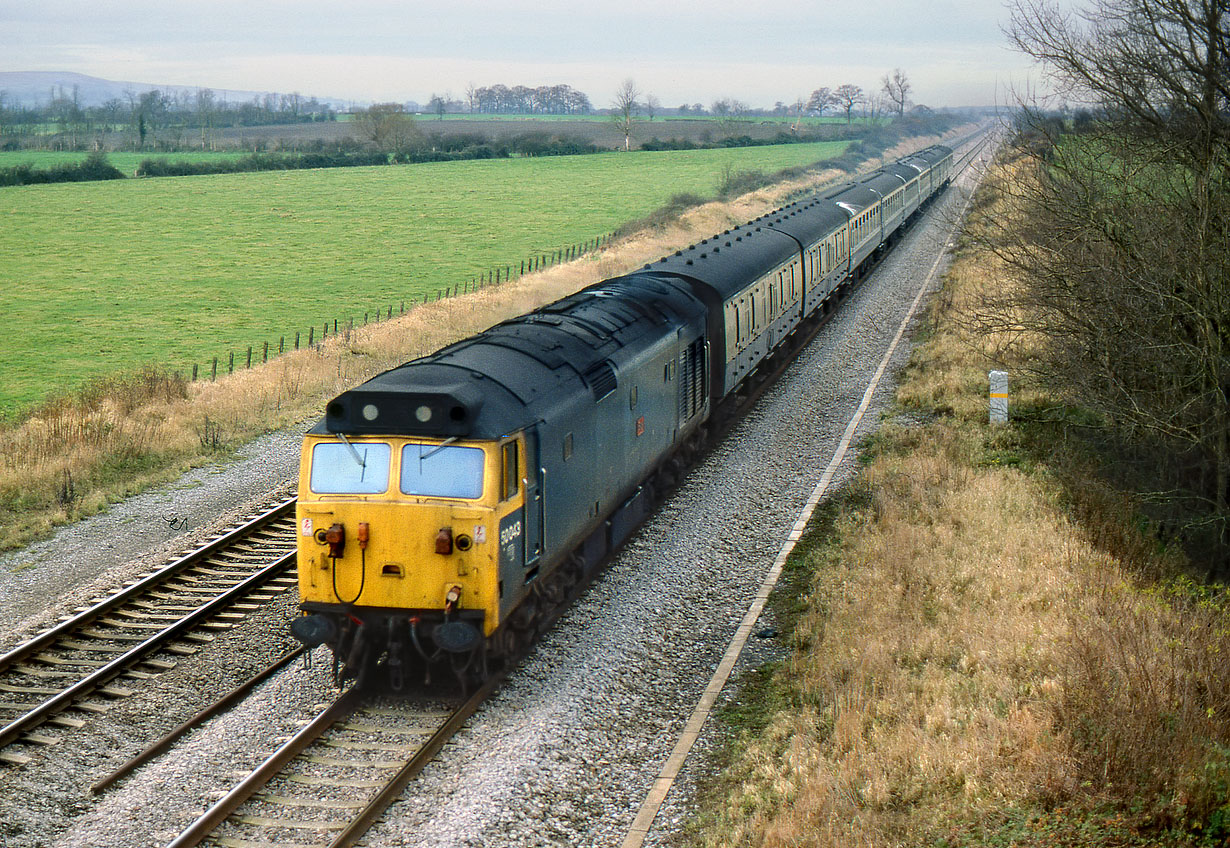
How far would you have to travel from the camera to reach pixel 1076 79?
58.9 ft

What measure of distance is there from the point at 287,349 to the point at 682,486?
20028 millimetres

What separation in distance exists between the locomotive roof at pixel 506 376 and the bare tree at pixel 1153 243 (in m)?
6.66

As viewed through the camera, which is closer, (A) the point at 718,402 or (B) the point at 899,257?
(A) the point at 718,402

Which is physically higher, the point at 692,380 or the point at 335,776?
the point at 692,380

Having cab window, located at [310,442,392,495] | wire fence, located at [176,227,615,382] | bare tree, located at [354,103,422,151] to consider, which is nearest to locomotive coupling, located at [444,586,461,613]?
cab window, located at [310,442,392,495]

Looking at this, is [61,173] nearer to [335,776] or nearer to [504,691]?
Result: [504,691]

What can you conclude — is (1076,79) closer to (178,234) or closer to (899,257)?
(899,257)

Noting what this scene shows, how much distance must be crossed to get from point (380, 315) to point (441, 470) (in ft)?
106

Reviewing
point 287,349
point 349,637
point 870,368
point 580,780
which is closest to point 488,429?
point 349,637

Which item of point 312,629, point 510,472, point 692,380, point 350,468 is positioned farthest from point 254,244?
point 510,472

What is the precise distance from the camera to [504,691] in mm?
11633

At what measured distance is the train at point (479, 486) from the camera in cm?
1080

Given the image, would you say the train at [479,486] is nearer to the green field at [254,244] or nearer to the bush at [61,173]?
the green field at [254,244]

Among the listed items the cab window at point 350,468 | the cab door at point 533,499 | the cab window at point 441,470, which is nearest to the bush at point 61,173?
the cab window at point 350,468
